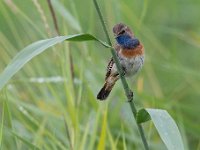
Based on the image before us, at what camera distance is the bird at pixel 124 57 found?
98.7 inches

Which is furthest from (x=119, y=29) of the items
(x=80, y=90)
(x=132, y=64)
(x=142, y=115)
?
(x=142, y=115)

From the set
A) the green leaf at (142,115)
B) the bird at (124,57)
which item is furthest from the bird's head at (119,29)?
the green leaf at (142,115)

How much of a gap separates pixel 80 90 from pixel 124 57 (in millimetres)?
234

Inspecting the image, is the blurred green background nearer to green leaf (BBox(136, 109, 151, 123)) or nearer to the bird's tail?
the bird's tail

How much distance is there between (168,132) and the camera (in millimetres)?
1748

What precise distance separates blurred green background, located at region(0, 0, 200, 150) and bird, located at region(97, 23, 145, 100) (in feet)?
0.33

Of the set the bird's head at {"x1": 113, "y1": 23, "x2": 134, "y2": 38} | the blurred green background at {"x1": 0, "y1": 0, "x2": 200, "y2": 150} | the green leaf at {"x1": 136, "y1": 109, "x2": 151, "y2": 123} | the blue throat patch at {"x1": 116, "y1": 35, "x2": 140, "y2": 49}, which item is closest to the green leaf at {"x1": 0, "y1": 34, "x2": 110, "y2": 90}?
the green leaf at {"x1": 136, "y1": 109, "x2": 151, "y2": 123}

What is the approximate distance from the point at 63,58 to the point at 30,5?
47.3 inches

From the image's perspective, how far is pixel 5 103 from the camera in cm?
213

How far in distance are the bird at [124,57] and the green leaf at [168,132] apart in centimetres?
70

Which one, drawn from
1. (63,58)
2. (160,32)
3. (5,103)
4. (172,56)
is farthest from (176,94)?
(5,103)

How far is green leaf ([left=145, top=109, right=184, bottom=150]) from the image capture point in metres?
1.73

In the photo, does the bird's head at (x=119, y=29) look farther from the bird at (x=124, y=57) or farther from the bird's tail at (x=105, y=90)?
the bird's tail at (x=105, y=90)

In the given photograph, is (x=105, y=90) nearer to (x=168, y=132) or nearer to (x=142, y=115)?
(x=142, y=115)
